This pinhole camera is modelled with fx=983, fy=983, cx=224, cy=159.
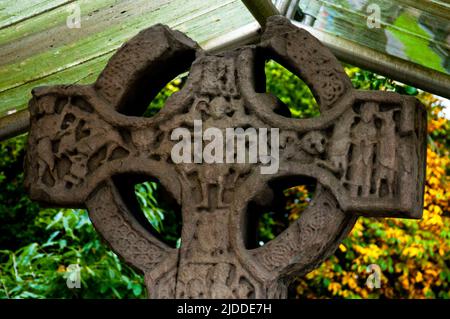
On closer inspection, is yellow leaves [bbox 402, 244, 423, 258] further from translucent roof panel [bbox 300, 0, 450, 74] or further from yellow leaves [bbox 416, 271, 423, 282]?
translucent roof panel [bbox 300, 0, 450, 74]

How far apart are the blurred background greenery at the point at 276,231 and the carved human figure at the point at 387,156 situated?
2.90 m

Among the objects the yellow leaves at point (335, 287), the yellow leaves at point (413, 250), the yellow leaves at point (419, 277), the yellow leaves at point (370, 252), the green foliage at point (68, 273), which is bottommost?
the yellow leaves at point (335, 287)

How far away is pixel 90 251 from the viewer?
7.62 m

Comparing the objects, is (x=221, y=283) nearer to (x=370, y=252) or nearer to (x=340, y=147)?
(x=340, y=147)

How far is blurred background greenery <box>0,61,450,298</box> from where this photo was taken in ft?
23.9

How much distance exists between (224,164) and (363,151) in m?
0.52

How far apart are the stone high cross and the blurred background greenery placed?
9.28 ft

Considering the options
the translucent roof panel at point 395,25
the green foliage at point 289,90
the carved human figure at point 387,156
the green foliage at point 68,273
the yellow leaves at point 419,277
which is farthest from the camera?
the green foliage at point 289,90

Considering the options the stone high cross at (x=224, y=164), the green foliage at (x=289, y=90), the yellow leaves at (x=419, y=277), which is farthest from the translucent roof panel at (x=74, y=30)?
the green foliage at (x=289, y=90)

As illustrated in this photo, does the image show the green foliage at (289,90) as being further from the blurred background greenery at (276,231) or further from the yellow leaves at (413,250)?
the yellow leaves at (413,250)

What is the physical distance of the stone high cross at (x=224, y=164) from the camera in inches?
141

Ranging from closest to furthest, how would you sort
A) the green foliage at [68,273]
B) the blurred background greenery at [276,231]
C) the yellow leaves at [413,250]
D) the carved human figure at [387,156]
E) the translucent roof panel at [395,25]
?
the carved human figure at [387,156] < the translucent roof panel at [395,25] < the green foliage at [68,273] < the blurred background greenery at [276,231] < the yellow leaves at [413,250]

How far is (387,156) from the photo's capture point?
3.56m
